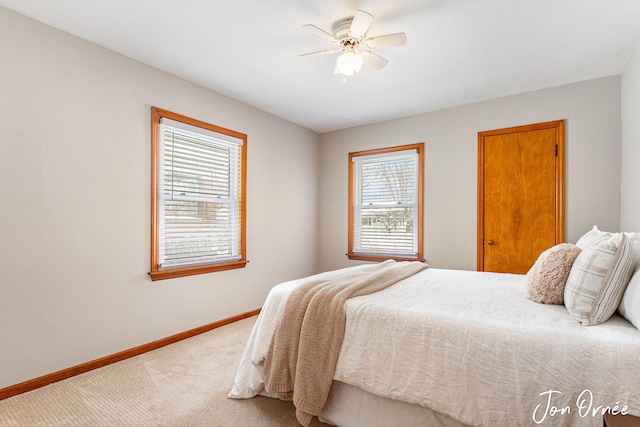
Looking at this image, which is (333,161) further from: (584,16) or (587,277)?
(587,277)

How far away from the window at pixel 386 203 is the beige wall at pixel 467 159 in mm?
127

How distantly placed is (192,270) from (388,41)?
8.98 feet

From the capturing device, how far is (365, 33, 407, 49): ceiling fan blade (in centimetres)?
221

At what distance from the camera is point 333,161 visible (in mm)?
5023

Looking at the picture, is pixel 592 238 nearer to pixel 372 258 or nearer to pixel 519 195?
pixel 519 195

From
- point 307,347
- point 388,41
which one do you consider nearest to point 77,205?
point 307,347

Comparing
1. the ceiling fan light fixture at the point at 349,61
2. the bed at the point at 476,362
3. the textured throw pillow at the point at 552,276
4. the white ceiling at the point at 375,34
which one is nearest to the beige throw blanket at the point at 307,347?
the bed at the point at 476,362

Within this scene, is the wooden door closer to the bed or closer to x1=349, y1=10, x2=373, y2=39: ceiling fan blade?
the bed

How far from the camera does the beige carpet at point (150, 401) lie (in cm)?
188

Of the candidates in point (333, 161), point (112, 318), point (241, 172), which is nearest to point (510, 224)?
point (333, 161)

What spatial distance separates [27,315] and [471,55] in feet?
13.0

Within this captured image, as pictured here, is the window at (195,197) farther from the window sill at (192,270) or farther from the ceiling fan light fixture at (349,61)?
the ceiling fan light fixture at (349,61)

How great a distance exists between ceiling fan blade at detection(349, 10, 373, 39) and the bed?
1716mm

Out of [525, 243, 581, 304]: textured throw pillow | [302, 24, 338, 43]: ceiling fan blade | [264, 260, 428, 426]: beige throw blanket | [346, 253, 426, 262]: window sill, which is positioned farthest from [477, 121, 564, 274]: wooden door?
[264, 260, 428, 426]: beige throw blanket
